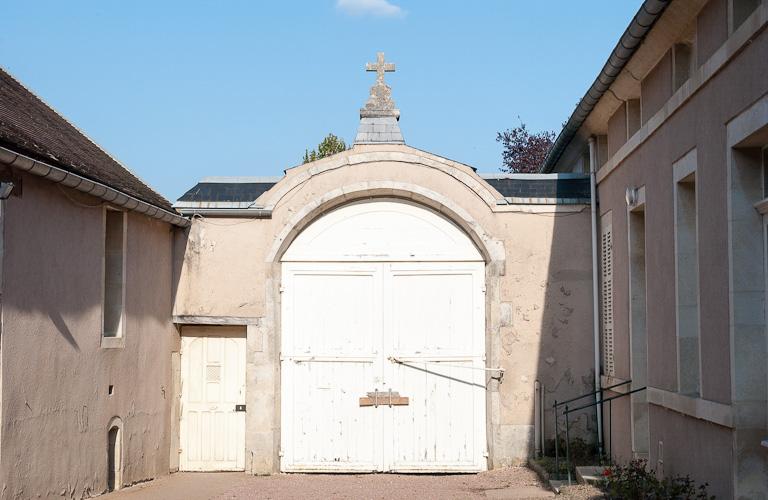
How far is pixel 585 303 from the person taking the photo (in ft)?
45.4

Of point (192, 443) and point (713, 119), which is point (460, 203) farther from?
point (713, 119)

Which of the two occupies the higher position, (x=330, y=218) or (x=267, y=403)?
(x=330, y=218)

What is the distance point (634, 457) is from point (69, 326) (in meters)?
6.16

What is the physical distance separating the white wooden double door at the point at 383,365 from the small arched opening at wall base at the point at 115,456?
8.31 ft

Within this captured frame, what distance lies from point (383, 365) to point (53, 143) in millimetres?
5341

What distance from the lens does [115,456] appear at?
12.0 metres

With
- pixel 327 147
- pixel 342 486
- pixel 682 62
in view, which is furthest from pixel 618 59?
pixel 327 147

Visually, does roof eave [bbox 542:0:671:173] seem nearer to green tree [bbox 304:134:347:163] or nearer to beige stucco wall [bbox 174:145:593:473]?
beige stucco wall [bbox 174:145:593:473]

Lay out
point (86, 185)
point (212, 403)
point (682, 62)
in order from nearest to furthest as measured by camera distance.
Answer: point (682, 62) → point (86, 185) → point (212, 403)

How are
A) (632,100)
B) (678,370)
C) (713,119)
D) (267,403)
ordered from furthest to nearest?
(267,403), (632,100), (678,370), (713,119)

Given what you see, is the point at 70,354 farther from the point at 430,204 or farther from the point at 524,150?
the point at 524,150

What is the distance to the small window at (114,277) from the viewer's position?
12.2m

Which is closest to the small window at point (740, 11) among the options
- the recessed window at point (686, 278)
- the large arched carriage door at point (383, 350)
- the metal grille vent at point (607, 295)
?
the recessed window at point (686, 278)

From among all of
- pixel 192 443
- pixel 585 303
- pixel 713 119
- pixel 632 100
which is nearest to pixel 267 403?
pixel 192 443
